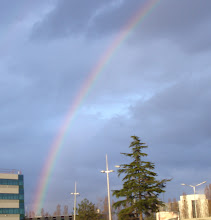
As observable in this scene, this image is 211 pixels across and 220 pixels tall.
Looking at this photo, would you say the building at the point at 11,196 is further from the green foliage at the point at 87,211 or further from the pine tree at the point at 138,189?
the pine tree at the point at 138,189

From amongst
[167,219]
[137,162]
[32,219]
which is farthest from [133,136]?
[32,219]

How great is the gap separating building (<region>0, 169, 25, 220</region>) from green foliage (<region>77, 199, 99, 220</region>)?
38683mm

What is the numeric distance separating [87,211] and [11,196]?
4275 centimetres

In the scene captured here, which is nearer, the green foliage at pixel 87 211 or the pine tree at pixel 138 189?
the pine tree at pixel 138 189

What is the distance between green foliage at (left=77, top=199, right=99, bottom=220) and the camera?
111750 millimetres

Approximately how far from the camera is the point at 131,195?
192ft

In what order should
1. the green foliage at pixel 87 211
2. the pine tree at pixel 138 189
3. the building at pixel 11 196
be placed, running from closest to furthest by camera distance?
1. the pine tree at pixel 138 189
2. the green foliage at pixel 87 211
3. the building at pixel 11 196

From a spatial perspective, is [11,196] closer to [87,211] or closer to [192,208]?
[87,211]

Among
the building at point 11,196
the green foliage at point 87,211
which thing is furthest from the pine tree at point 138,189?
the building at point 11,196

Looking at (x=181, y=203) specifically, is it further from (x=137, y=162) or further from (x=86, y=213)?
(x=137, y=162)

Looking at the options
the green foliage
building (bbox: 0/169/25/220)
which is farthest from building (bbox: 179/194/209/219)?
building (bbox: 0/169/25/220)

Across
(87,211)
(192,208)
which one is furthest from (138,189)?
(192,208)

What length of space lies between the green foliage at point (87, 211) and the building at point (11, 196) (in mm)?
38683

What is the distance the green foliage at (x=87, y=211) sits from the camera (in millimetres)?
111750
